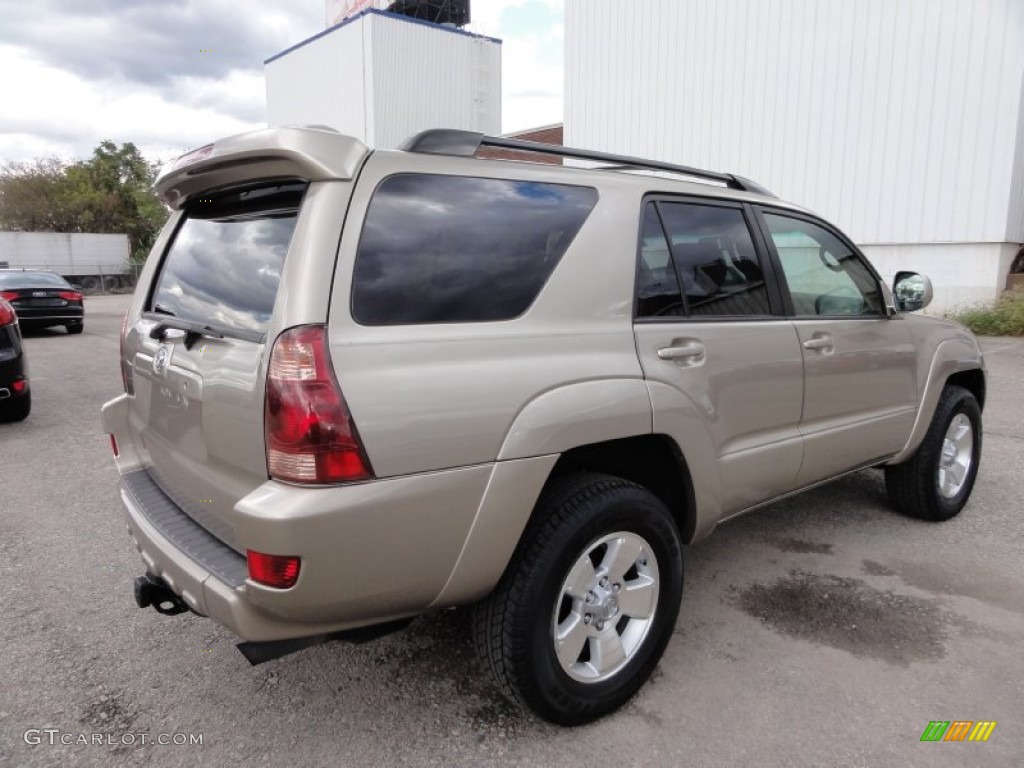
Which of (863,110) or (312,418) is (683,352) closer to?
(312,418)

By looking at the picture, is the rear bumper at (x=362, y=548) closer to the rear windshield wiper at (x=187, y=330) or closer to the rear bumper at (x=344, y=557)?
the rear bumper at (x=344, y=557)

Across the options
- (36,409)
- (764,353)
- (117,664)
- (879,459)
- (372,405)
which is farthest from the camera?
(36,409)

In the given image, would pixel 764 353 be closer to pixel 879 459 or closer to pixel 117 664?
pixel 879 459

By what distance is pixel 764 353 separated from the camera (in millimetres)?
2926

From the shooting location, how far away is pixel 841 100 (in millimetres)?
13609

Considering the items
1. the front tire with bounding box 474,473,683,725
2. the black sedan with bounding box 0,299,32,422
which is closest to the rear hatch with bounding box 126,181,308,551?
the front tire with bounding box 474,473,683,725

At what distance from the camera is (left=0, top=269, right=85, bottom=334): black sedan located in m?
14.0

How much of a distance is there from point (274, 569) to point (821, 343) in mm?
2482

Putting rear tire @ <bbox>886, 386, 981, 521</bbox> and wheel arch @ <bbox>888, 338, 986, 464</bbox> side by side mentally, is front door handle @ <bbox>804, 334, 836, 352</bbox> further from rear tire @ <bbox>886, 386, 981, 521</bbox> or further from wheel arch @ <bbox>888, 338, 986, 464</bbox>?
rear tire @ <bbox>886, 386, 981, 521</bbox>

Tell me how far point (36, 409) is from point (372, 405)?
709cm

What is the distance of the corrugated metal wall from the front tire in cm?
1282

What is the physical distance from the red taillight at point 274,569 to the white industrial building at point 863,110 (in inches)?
545

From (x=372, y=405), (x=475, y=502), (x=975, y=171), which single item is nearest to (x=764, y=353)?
(x=475, y=502)

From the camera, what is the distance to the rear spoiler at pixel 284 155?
6.52ft
